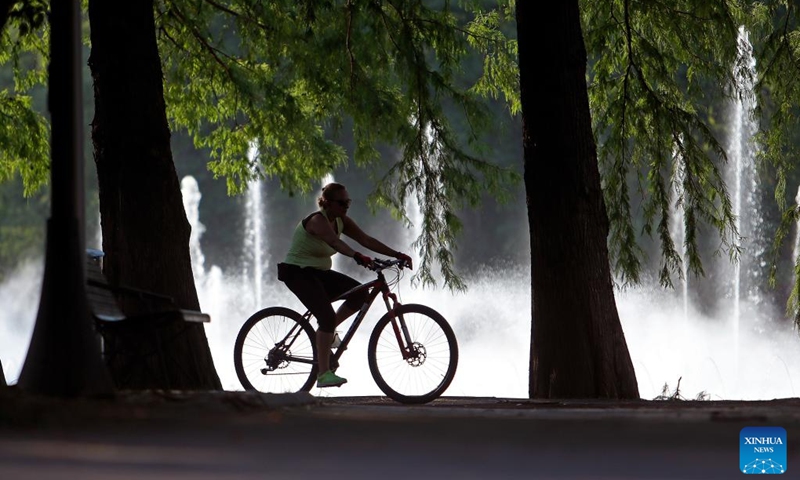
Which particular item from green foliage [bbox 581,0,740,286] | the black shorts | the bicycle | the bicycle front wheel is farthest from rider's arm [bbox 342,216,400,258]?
green foliage [bbox 581,0,740,286]

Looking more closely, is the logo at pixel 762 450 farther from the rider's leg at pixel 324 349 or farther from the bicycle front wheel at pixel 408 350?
the rider's leg at pixel 324 349

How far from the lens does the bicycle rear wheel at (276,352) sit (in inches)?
448

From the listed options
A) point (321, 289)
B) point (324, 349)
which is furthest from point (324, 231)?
point (324, 349)

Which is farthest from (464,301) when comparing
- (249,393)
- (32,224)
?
(249,393)

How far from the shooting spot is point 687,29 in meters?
14.1

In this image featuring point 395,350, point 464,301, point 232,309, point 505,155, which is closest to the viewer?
point 395,350

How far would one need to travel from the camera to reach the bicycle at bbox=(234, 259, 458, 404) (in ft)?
34.7

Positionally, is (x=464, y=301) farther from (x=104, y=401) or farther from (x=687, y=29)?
(x=104, y=401)

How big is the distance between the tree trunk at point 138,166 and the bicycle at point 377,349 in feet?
2.80

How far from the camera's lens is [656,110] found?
13.6 m

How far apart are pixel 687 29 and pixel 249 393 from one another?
743cm

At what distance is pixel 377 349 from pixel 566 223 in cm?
193

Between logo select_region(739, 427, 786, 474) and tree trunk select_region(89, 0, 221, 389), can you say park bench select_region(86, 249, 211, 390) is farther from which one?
logo select_region(739, 427, 786, 474)

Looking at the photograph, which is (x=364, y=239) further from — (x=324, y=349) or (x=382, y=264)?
(x=324, y=349)
